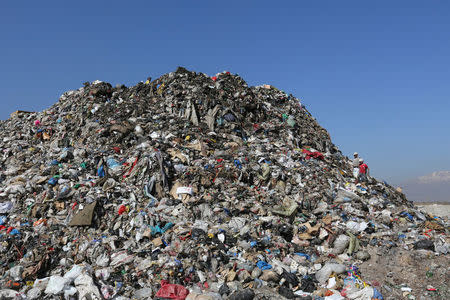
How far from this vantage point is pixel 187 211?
275 inches

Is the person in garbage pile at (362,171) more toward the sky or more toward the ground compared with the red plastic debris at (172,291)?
more toward the sky

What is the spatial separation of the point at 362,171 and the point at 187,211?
665cm

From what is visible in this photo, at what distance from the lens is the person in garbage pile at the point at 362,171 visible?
9953 mm

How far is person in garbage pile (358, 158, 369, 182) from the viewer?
32.7ft

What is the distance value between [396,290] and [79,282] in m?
5.89

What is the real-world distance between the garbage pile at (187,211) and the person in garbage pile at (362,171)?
0.82ft

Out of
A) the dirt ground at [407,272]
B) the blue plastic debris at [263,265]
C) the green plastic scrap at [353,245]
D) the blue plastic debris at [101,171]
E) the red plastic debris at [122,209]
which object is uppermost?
the blue plastic debris at [101,171]

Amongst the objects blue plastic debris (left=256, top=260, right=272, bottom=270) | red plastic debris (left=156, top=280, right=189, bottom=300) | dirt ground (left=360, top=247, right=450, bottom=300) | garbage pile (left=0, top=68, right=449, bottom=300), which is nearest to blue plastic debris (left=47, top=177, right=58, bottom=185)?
garbage pile (left=0, top=68, right=449, bottom=300)

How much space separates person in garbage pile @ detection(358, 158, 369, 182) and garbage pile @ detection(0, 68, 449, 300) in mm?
250

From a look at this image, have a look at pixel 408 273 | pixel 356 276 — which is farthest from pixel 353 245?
pixel 408 273

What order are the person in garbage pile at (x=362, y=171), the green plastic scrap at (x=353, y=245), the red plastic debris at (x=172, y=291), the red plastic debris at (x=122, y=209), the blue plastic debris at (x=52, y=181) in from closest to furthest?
the red plastic debris at (x=172, y=291), the green plastic scrap at (x=353, y=245), the red plastic debris at (x=122, y=209), the blue plastic debris at (x=52, y=181), the person in garbage pile at (x=362, y=171)

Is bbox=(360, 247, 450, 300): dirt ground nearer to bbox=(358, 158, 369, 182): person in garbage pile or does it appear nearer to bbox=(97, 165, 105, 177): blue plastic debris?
bbox=(358, 158, 369, 182): person in garbage pile

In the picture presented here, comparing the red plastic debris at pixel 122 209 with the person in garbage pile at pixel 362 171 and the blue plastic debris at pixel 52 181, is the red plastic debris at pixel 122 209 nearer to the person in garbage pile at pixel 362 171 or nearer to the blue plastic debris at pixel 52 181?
the blue plastic debris at pixel 52 181

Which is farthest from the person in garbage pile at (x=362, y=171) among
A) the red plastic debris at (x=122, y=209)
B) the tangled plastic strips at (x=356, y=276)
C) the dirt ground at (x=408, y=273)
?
the red plastic debris at (x=122, y=209)
